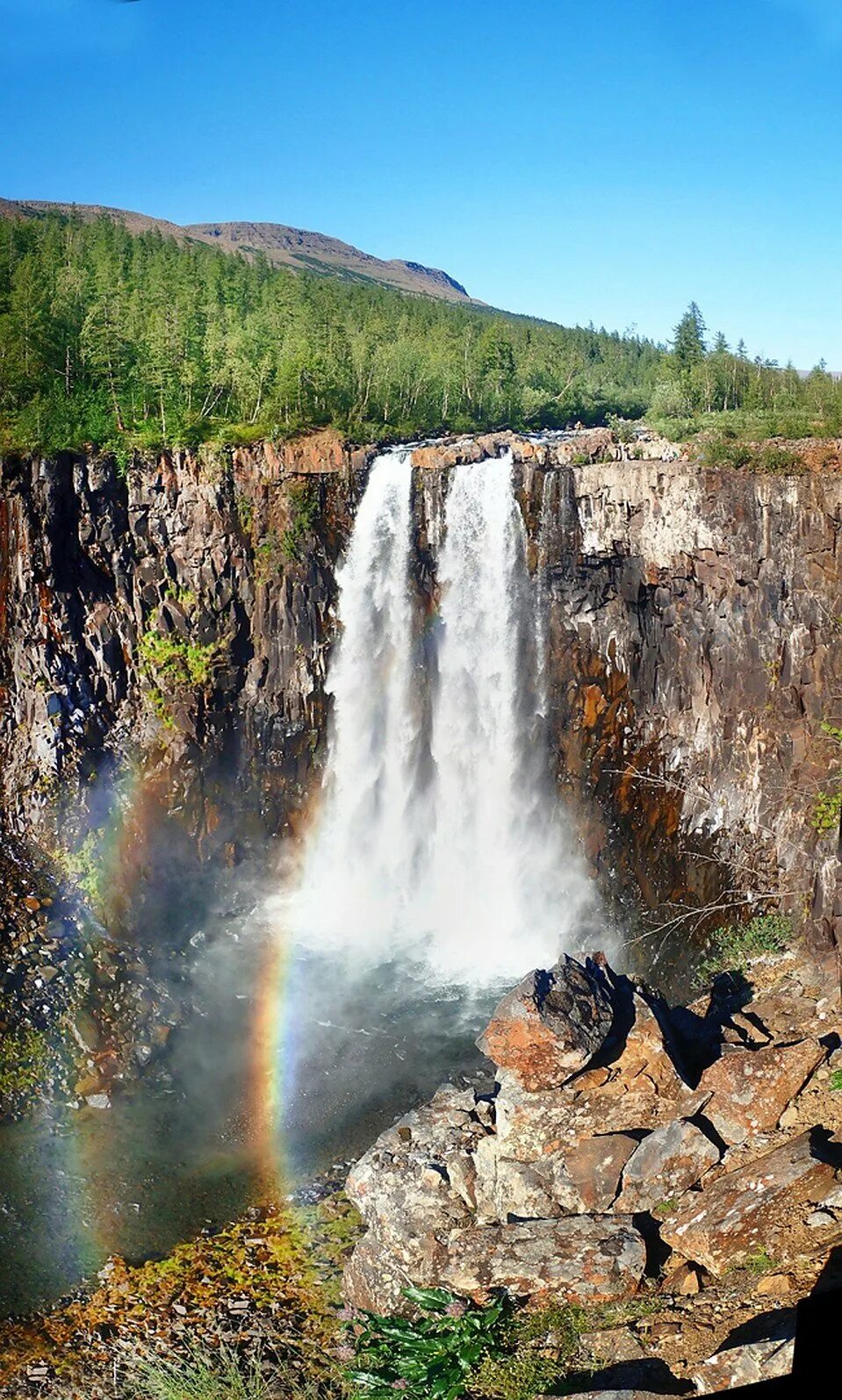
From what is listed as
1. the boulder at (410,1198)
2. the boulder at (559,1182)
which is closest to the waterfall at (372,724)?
the boulder at (410,1198)

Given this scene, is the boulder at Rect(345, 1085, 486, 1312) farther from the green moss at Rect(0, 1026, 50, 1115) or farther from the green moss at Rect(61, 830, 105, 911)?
the green moss at Rect(61, 830, 105, 911)

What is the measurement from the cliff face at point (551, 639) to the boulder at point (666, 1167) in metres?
9.21

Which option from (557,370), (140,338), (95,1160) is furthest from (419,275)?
(95,1160)

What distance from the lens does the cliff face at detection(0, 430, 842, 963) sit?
22078 mm

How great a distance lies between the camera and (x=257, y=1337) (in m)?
13.4

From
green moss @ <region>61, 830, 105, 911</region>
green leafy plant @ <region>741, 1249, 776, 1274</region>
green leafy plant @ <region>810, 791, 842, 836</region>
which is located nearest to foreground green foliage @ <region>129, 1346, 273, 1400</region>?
green leafy plant @ <region>741, 1249, 776, 1274</region>

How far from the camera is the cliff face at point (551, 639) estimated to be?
22078 millimetres

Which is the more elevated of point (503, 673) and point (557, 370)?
point (557, 370)

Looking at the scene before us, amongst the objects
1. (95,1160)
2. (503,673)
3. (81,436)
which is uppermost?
(81,436)

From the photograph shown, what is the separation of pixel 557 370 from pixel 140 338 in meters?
25.0

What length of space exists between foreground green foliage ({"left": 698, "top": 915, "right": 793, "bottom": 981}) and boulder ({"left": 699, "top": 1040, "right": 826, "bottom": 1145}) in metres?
6.84

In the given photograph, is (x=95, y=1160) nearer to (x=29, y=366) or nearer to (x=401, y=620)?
(x=401, y=620)

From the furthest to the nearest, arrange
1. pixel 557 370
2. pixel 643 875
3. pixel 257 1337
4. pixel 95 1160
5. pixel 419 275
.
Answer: pixel 419 275, pixel 557 370, pixel 643 875, pixel 95 1160, pixel 257 1337

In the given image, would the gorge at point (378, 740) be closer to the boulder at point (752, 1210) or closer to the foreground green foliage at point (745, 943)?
the foreground green foliage at point (745, 943)
